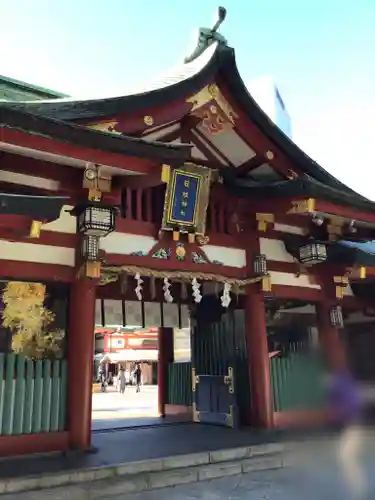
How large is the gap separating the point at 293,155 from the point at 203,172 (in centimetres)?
235

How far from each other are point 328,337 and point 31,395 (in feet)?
24.1

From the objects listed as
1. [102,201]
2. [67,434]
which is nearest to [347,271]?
[102,201]

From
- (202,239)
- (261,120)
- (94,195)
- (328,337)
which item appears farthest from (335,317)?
(94,195)

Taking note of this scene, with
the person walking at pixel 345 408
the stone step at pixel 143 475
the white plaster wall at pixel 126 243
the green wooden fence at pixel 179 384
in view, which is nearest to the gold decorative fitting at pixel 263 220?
the white plaster wall at pixel 126 243

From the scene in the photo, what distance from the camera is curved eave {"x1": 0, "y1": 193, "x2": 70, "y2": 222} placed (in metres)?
6.26

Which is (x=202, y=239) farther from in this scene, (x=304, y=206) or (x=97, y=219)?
(x=97, y=219)

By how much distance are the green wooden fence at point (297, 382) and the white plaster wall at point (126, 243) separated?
4195 millimetres

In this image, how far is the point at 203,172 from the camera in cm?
935

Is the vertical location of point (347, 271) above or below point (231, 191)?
below

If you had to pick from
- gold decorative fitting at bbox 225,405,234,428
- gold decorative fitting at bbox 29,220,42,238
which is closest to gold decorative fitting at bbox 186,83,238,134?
gold decorative fitting at bbox 29,220,42,238

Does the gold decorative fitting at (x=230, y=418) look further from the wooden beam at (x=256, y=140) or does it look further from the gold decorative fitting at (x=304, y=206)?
the wooden beam at (x=256, y=140)

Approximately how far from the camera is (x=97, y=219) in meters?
7.90

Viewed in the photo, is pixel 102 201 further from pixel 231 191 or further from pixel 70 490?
pixel 70 490

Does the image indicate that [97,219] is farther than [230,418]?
No
